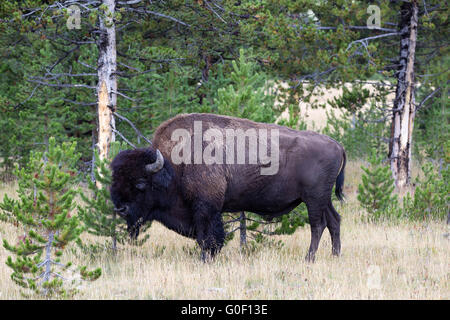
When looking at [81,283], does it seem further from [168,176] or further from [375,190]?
[375,190]

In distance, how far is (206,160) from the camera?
25.6 feet

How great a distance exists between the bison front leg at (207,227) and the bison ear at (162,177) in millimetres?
563

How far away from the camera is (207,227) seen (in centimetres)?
785

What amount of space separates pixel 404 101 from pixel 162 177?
28.5ft

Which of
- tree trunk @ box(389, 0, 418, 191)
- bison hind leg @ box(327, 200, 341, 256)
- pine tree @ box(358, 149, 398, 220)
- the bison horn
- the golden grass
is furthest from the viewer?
tree trunk @ box(389, 0, 418, 191)

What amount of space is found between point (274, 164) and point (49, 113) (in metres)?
7.43

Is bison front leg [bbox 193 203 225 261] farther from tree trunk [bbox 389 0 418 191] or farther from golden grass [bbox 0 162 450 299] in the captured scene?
tree trunk [bbox 389 0 418 191]

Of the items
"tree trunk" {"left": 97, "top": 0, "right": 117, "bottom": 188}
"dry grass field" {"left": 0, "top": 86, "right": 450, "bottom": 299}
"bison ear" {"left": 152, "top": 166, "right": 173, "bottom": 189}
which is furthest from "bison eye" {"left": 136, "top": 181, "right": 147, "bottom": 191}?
"tree trunk" {"left": 97, "top": 0, "right": 117, "bottom": 188}

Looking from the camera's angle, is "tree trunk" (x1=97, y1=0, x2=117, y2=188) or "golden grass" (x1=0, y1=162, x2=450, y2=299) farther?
"tree trunk" (x1=97, y1=0, x2=117, y2=188)

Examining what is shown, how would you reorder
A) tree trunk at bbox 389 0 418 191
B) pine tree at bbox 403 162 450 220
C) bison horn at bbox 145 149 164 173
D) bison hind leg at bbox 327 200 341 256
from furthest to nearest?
1. tree trunk at bbox 389 0 418 191
2. pine tree at bbox 403 162 450 220
3. bison hind leg at bbox 327 200 341 256
4. bison horn at bbox 145 149 164 173

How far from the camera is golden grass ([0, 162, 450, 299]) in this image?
6.32 m

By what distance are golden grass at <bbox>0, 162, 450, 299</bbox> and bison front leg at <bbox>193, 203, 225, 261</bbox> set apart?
10.1 inches

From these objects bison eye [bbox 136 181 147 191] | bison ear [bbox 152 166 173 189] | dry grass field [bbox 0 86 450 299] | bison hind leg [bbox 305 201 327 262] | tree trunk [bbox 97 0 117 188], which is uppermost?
tree trunk [bbox 97 0 117 188]

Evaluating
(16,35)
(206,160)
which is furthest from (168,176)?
(16,35)
